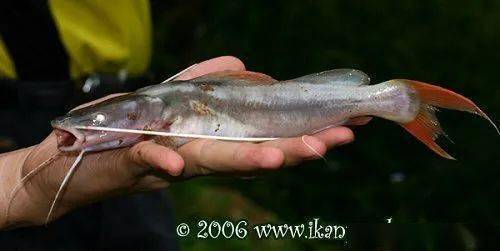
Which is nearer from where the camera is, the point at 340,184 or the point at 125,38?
the point at 125,38

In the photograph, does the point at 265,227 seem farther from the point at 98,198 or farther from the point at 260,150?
the point at 260,150

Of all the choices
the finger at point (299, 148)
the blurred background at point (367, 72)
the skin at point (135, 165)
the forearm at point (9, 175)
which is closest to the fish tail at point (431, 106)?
the skin at point (135, 165)

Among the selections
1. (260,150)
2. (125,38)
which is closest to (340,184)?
(125,38)

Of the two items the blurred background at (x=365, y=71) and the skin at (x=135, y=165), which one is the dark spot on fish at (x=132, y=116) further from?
the blurred background at (x=365, y=71)

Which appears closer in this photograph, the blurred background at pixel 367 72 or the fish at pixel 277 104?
the fish at pixel 277 104

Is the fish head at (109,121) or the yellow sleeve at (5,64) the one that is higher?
the yellow sleeve at (5,64)

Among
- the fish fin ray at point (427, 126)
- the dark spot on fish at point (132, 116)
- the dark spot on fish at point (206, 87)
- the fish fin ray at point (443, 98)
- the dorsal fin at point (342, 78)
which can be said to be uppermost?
the dorsal fin at point (342, 78)
